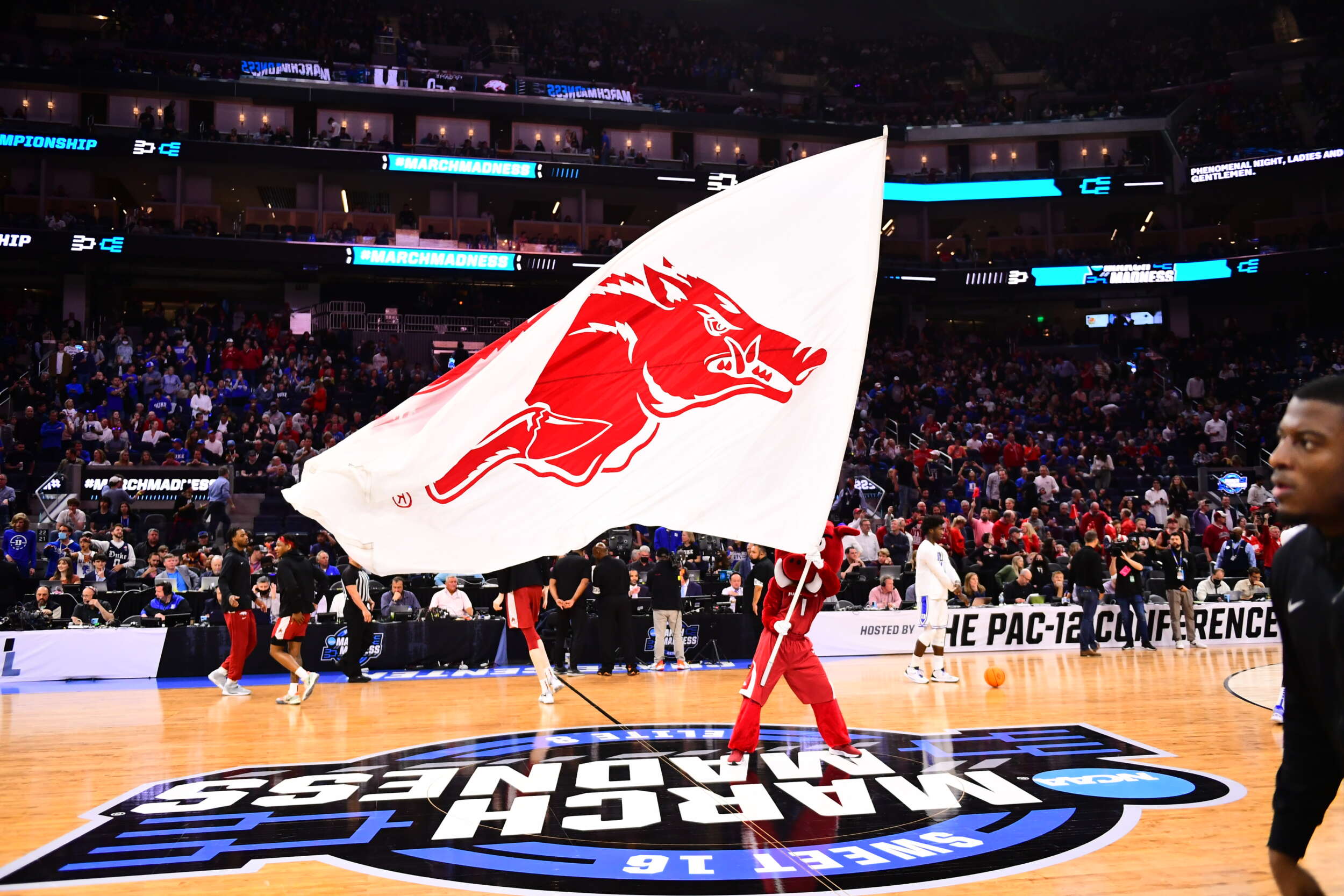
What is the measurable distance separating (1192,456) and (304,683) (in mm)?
26197

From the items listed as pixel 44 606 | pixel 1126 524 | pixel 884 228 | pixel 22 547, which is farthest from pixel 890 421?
pixel 44 606

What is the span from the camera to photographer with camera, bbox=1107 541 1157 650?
17.5 meters

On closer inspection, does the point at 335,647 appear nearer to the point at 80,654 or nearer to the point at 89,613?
the point at 80,654

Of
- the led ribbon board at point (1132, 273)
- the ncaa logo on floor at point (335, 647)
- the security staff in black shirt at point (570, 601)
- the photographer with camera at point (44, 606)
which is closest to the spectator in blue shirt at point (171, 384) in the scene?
the photographer with camera at point (44, 606)

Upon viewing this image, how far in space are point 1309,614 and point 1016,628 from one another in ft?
55.0

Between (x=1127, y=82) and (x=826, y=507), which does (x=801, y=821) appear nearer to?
(x=826, y=507)

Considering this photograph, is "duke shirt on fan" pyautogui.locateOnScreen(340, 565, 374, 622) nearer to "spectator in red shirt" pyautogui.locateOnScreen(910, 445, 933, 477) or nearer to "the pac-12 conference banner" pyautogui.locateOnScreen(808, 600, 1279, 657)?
"the pac-12 conference banner" pyautogui.locateOnScreen(808, 600, 1279, 657)

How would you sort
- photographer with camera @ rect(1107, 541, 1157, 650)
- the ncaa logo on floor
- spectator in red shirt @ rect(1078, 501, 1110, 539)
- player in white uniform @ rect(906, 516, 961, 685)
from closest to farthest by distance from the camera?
player in white uniform @ rect(906, 516, 961, 685)
the ncaa logo on floor
photographer with camera @ rect(1107, 541, 1157, 650)
spectator in red shirt @ rect(1078, 501, 1110, 539)

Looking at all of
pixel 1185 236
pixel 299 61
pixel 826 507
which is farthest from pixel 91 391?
pixel 1185 236

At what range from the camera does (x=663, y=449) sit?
7137 millimetres

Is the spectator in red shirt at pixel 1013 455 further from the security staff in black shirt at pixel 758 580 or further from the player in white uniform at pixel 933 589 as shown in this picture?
the player in white uniform at pixel 933 589

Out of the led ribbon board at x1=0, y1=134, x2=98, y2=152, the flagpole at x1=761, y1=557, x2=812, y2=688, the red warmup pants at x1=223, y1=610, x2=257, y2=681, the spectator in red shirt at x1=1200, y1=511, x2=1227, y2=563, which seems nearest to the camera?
the flagpole at x1=761, y1=557, x2=812, y2=688

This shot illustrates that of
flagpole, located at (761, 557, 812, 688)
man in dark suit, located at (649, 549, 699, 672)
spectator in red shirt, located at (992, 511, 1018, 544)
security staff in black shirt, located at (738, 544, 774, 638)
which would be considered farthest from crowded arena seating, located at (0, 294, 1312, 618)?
flagpole, located at (761, 557, 812, 688)

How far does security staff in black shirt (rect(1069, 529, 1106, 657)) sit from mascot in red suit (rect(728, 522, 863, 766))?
10.0 meters
